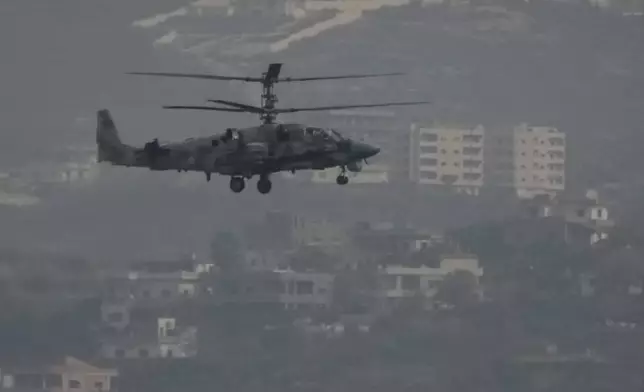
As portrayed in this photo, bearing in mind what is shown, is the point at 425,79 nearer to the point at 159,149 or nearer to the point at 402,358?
the point at 402,358

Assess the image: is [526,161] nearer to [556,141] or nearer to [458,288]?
[556,141]

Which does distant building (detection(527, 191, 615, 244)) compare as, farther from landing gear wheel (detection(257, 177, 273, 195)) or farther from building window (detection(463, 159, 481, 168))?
landing gear wheel (detection(257, 177, 273, 195))

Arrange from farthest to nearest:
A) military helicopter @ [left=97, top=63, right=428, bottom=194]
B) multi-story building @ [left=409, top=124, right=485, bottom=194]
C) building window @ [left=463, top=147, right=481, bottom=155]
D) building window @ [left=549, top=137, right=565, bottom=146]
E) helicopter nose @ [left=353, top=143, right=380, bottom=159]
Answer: building window @ [left=549, top=137, right=565, bottom=146] → building window @ [left=463, top=147, right=481, bottom=155] → multi-story building @ [left=409, top=124, right=485, bottom=194] → helicopter nose @ [left=353, top=143, right=380, bottom=159] → military helicopter @ [left=97, top=63, right=428, bottom=194]

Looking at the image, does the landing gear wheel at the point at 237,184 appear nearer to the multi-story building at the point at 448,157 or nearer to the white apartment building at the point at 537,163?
the multi-story building at the point at 448,157

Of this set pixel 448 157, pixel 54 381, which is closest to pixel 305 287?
pixel 448 157

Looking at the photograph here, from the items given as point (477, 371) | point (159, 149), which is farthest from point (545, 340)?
point (159, 149)

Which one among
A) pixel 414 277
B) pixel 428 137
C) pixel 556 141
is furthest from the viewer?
pixel 556 141

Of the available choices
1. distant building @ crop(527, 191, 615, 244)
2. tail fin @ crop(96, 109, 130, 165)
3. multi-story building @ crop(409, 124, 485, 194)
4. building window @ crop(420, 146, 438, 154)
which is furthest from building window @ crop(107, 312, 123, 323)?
tail fin @ crop(96, 109, 130, 165)
